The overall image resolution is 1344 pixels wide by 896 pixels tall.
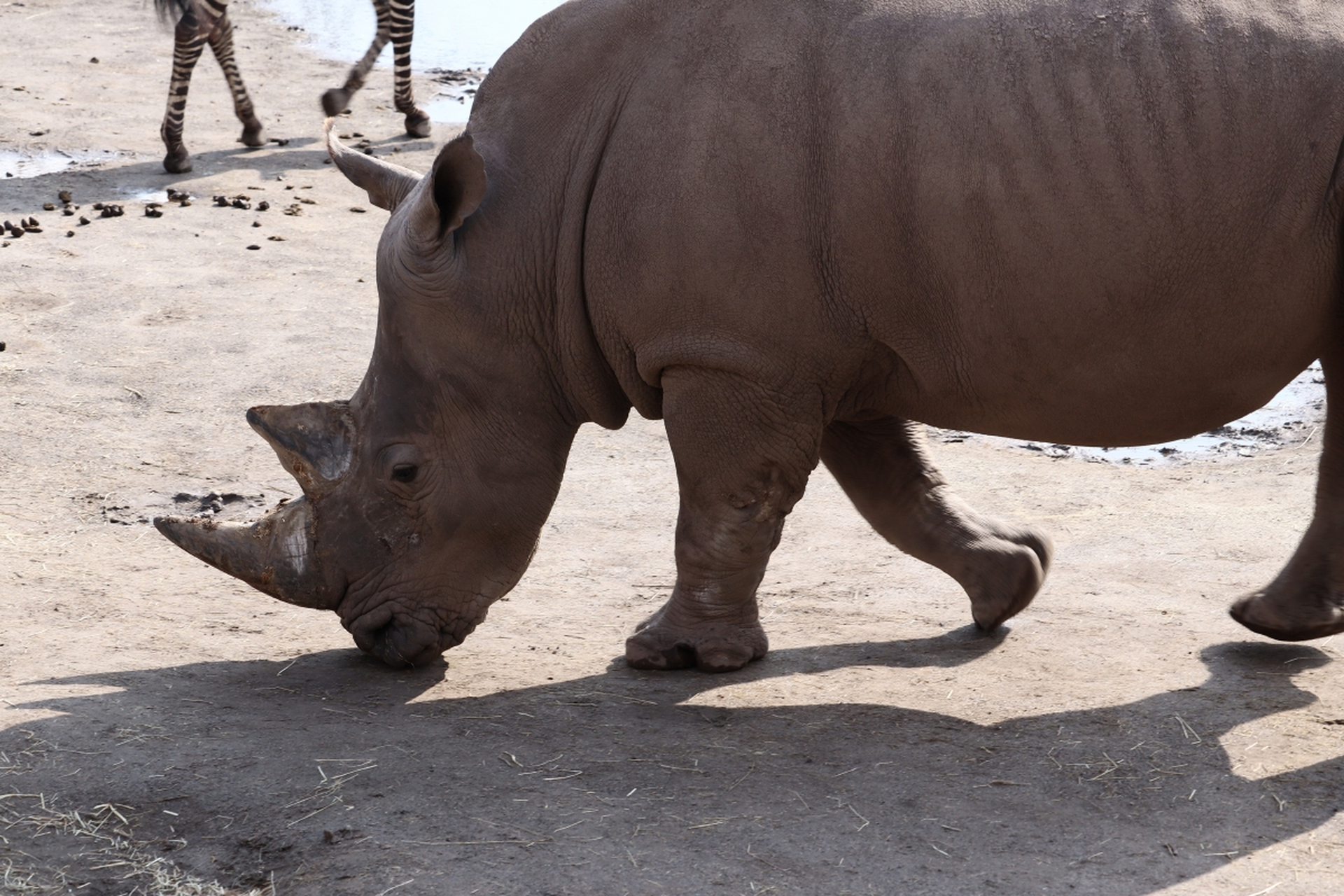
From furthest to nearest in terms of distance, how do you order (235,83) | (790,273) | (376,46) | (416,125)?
(416,125), (376,46), (235,83), (790,273)

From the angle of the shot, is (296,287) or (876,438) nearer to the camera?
(876,438)

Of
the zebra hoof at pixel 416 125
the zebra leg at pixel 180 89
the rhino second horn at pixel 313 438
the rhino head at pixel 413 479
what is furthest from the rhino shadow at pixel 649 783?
the zebra hoof at pixel 416 125

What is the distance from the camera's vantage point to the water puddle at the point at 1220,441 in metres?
7.60

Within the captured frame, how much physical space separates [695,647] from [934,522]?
3.27ft

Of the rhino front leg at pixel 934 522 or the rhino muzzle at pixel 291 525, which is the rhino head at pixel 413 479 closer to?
the rhino muzzle at pixel 291 525

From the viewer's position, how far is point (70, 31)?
62.3 feet

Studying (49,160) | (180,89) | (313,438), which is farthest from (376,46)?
(313,438)

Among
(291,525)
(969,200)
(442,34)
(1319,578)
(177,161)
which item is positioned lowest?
(177,161)

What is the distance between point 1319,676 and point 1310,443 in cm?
274

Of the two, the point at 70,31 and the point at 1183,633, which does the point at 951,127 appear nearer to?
the point at 1183,633

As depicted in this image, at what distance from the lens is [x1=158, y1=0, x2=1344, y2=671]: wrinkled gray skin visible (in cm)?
417

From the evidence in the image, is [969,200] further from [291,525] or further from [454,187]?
[291,525]

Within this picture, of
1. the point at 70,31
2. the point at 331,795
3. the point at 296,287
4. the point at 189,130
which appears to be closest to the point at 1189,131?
the point at 331,795

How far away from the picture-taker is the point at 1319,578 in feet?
16.3
